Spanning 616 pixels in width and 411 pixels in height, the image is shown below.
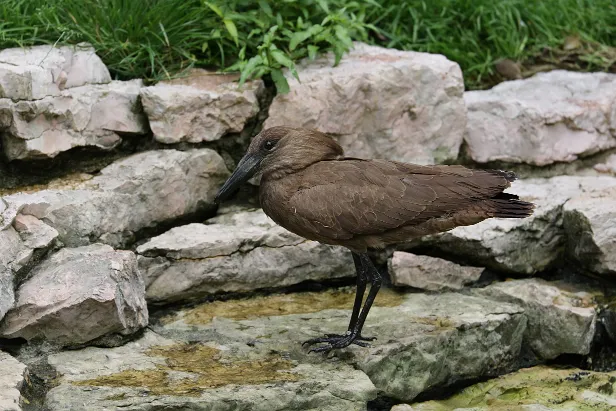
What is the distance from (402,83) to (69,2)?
2.13m

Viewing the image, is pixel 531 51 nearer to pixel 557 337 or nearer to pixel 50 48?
pixel 557 337

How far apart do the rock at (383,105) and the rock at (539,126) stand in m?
0.23

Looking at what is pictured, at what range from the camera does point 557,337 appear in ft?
16.7

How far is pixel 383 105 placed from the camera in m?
5.85

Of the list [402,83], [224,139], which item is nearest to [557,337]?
[402,83]

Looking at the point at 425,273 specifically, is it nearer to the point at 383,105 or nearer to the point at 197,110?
the point at 383,105

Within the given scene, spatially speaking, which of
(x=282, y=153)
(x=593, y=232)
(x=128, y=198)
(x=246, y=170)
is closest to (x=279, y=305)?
(x=246, y=170)

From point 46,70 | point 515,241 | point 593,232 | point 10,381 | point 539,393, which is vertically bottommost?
point 539,393

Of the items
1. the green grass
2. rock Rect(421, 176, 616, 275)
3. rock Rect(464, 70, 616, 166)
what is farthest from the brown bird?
rock Rect(464, 70, 616, 166)

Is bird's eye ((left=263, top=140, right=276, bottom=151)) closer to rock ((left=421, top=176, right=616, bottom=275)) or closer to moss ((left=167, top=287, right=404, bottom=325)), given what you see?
moss ((left=167, top=287, right=404, bottom=325))

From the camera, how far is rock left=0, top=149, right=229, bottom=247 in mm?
4953

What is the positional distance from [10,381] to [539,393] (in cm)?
259

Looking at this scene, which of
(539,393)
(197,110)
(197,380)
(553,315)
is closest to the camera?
(197,380)

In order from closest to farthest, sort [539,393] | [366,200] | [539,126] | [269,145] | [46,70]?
[366,200] < [539,393] < [269,145] < [46,70] < [539,126]
